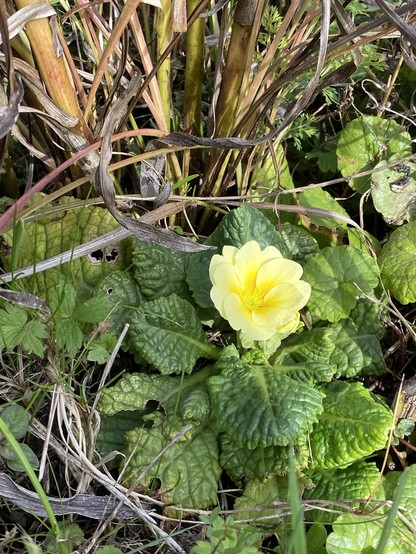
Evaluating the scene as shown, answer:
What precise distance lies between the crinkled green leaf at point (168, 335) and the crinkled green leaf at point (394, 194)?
2.15 feet

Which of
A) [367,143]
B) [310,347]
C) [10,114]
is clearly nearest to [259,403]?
[310,347]

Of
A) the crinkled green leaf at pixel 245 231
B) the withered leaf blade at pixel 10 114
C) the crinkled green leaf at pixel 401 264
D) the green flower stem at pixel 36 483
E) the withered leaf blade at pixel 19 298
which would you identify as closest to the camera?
the green flower stem at pixel 36 483

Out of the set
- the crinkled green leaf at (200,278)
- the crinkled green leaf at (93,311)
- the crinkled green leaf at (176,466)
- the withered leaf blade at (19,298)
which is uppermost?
the withered leaf blade at (19,298)

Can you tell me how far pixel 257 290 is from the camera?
4.87 ft

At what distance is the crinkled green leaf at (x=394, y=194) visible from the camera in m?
1.86

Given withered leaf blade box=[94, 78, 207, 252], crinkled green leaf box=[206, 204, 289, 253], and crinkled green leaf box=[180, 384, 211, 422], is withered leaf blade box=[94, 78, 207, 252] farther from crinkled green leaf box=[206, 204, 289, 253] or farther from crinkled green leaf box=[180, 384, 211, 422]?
crinkled green leaf box=[180, 384, 211, 422]

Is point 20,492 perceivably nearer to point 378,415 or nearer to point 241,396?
point 241,396

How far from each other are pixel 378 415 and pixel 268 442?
0.27 m

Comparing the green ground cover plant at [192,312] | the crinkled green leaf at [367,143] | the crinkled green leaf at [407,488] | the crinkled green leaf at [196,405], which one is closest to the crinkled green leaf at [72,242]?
the green ground cover plant at [192,312]

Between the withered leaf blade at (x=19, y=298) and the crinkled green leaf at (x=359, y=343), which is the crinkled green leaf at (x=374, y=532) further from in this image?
the withered leaf blade at (x=19, y=298)

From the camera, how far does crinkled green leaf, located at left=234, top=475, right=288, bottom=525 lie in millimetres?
1403

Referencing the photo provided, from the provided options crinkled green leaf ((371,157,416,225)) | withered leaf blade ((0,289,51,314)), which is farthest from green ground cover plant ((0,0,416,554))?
crinkled green leaf ((371,157,416,225))

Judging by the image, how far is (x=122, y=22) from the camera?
4.27 ft

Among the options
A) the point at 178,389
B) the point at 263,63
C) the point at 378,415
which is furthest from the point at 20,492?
the point at 263,63
